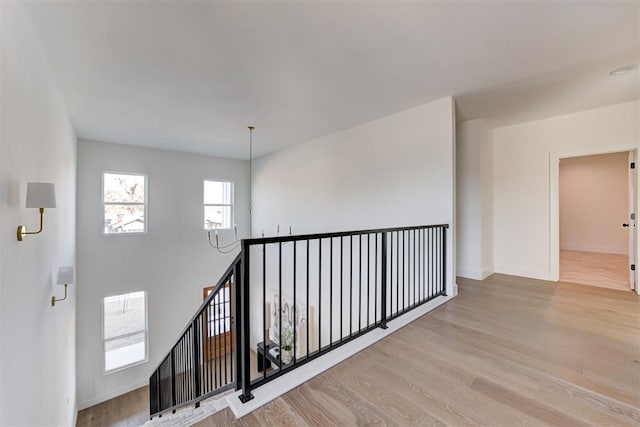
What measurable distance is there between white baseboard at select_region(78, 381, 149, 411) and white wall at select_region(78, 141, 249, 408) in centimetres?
2

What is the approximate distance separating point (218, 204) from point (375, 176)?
4189mm

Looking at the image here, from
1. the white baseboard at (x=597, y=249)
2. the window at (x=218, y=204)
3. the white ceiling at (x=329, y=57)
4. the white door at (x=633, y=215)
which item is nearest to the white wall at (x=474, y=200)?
the white ceiling at (x=329, y=57)

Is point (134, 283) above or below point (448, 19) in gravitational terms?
below

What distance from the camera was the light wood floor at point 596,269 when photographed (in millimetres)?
3859

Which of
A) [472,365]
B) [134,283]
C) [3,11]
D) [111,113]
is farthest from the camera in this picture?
[134,283]

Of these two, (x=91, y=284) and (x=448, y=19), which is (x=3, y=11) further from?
(x=91, y=284)

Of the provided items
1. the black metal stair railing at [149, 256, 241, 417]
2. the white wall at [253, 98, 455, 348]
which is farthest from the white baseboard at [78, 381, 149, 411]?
the white wall at [253, 98, 455, 348]

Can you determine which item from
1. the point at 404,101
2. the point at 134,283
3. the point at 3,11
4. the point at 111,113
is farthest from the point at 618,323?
the point at 134,283

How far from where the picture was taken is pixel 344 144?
4480 mm

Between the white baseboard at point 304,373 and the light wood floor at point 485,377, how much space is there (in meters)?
0.04

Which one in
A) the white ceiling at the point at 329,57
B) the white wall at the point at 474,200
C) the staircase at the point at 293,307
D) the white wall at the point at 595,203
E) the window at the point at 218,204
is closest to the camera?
the staircase at the point at 293,307

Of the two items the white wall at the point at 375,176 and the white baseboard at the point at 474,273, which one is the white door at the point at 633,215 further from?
the white wall at the point at 375,176

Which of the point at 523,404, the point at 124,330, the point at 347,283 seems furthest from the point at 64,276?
the point at 523,404

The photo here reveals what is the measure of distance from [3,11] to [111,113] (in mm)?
2424
